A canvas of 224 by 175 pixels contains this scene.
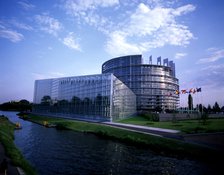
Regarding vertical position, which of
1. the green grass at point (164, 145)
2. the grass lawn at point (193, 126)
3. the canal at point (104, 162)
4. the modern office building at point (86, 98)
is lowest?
the canal at point (104, 162)

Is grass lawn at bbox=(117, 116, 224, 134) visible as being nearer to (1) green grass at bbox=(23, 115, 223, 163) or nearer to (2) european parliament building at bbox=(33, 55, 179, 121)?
(1) green grass at bbox=(23, 115, 223, 163)

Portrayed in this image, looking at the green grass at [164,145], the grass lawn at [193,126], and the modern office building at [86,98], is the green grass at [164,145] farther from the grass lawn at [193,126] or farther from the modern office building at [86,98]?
the modern office building at [86,98]

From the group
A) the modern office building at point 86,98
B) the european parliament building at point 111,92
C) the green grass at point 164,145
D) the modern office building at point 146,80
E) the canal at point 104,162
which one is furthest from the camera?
the modern office building at point 146,80

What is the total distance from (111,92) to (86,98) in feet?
50.3

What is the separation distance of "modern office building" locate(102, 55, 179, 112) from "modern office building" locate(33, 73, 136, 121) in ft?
220

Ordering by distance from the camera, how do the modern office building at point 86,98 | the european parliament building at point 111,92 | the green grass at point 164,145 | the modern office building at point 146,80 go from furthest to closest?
1. the modern office building at point 146,80
2. the european parliament building at point 111,92
3. the modern office building at point 86,98
4. the green grass at point 164,145

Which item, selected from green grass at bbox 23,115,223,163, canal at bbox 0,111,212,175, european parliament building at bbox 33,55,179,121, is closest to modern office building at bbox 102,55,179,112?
european parliament building at bbox 33,55,179,121

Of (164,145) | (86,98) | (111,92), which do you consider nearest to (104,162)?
(164,145)

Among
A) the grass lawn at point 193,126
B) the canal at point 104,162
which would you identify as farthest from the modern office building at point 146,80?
the canal at point 104,162

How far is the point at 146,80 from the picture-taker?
150 metres

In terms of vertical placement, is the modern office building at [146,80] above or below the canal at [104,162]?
above

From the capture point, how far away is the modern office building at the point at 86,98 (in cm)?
6231

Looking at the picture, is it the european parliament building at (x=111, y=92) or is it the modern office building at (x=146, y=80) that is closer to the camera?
the european parliament building at (x=111, y=92)

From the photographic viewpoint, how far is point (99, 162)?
69.1ft
